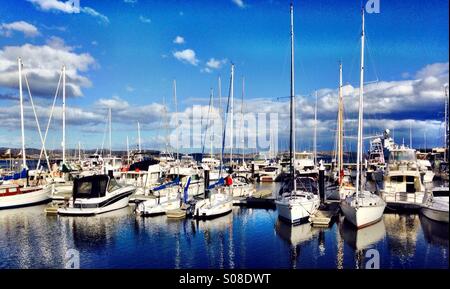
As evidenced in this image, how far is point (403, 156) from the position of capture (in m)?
25.8

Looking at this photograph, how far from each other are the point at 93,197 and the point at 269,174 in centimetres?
2731

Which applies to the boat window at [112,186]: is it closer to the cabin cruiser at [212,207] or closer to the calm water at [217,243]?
the calm water at [217,243]

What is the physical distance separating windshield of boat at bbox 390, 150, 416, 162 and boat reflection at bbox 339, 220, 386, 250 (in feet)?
22.9

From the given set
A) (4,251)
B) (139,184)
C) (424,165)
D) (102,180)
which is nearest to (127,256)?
(4,251)

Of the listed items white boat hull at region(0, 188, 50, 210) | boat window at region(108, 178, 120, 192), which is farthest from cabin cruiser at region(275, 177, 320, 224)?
white boat hull at region(0, 188, 50, 210)

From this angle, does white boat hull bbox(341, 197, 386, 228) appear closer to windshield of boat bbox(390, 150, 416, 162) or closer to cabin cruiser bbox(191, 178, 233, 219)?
windshield of boat bbox(390, 150, 416, 162)

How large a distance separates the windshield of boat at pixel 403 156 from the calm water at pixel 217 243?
5.18 meters

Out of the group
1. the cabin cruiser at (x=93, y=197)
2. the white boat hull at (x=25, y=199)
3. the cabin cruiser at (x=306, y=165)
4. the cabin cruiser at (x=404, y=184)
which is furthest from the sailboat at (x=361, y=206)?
the cabin cruiser at (x=306, y=165)

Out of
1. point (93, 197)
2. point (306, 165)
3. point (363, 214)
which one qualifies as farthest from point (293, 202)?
point (306, 165)

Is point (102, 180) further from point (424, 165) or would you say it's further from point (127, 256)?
point (424, 165)
